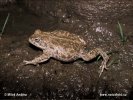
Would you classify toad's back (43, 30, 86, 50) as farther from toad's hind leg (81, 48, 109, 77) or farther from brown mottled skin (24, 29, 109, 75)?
toad's hind leg (81, 48, 109, 77)

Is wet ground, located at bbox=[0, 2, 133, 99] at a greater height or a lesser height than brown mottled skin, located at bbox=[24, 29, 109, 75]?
lesser

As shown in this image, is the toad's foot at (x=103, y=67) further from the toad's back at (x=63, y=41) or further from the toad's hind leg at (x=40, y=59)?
the toad's hind leg at (x=40, y=59)

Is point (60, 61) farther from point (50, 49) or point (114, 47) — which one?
point (114, 47)

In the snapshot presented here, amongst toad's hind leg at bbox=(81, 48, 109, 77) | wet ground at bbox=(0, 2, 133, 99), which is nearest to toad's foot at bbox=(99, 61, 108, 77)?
toad's hind leg at bbox=(81, 48, 109, 77)

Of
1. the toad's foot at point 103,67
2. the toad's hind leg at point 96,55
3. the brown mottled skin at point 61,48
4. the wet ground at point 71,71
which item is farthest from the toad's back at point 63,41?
the toad's foot at point 103,67

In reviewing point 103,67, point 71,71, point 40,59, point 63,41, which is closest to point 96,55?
point 103,67

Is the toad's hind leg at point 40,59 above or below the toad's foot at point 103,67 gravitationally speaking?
above

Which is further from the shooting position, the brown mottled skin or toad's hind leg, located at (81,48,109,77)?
toad's hind leg, located at (81,48,109,77)
